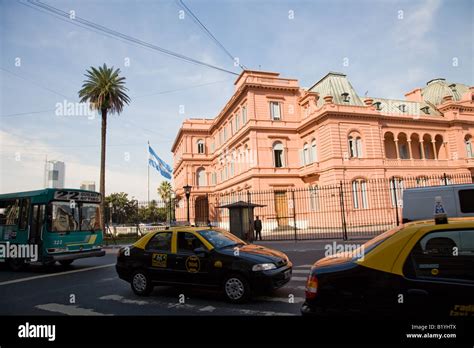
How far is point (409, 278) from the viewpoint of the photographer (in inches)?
140

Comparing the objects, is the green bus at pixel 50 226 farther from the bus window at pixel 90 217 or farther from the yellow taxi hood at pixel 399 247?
the yellow taxi hood at pixel 399 247

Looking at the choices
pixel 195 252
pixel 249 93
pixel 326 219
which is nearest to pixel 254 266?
pixel 195 252

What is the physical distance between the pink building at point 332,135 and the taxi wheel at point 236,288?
24947 mm

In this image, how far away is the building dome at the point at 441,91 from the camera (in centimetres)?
4218

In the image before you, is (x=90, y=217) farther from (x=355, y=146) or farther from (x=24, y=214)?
(x=355, y=146)

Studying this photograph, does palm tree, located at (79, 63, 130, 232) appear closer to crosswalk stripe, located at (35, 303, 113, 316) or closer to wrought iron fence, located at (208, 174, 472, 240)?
wrought iron fence, located at (208, 174, 472, 240)

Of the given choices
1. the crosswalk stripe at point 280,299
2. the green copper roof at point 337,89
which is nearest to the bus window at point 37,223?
the crosswalk stripe at point 280,299

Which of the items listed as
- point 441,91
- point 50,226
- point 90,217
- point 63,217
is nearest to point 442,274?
point 50,226

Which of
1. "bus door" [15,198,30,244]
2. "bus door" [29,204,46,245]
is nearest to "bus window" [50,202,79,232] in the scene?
"bus door" [29,204,46,245]

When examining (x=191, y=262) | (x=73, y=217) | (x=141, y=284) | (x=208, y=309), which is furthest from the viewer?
(x=73, y=217)

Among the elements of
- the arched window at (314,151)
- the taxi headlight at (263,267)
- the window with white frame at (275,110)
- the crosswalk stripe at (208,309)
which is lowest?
the crosswalk stripe at (208,309)

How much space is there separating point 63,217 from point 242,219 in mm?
10080

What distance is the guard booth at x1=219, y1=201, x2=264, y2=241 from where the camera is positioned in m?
19.5

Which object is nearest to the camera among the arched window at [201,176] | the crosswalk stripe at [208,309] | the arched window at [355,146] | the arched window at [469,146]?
the crosswalk stripe at [208,309]
